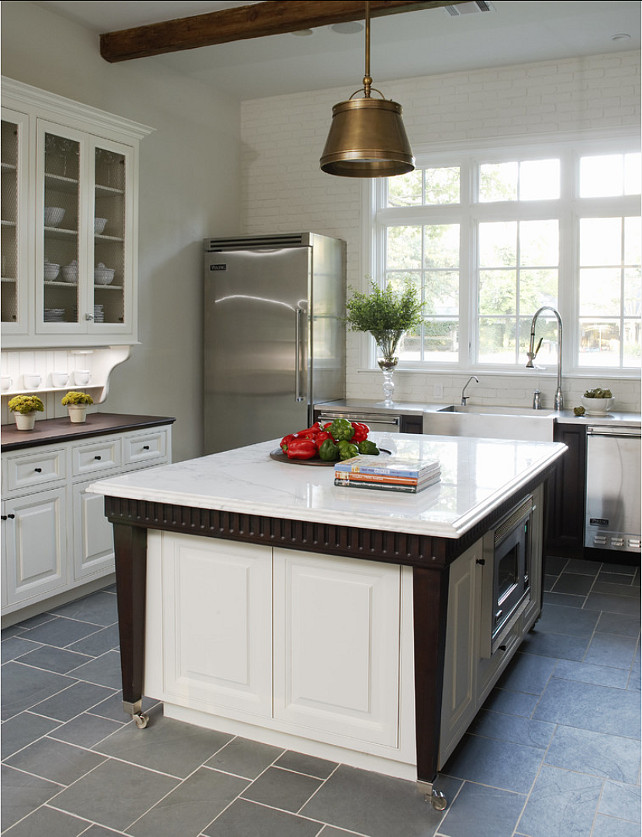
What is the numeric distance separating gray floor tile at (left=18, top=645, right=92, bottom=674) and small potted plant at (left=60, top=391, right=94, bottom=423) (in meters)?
1.31

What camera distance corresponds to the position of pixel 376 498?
2.47 meters

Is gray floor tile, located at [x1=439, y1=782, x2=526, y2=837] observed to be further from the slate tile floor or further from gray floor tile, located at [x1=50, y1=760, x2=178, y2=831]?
gray floor tile, located at [x1=50, y1=760, x2=178, y2=831]

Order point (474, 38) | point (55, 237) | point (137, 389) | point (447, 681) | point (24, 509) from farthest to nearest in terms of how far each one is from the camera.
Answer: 1. point (137, 389)
2. point (474, 38)
3. point (55, 237)
4. point (24, 509)
5. point (447, 681)

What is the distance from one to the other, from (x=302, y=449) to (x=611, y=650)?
169cm

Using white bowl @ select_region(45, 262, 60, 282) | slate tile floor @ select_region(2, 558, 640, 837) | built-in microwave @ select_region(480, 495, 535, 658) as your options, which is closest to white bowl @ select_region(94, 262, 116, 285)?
white bowl @ select_region(45, 262, 60, 282)

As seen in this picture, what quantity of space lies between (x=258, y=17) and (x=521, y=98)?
2022mm

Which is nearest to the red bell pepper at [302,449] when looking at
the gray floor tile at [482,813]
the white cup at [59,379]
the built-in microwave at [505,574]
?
the built-in microwave at [505,574]

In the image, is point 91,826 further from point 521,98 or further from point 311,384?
point 521,98

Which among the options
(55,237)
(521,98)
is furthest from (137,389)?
(521,98)

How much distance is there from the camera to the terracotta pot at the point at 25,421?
400cm

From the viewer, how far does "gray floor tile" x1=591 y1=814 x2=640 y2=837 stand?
86.7 inches

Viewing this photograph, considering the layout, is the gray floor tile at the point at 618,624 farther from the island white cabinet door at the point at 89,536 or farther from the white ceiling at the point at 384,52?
the white ceiling at the point at 384,52

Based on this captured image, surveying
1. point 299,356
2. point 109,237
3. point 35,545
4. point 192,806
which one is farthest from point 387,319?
point 192,806

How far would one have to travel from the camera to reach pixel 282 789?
2398 millimetres
